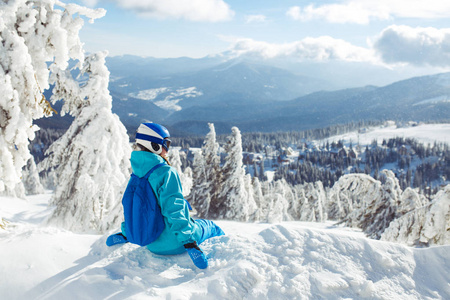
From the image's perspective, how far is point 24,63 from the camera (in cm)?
541

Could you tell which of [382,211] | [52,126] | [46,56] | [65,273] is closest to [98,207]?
[46,56]

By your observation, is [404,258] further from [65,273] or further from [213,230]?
[65,273]

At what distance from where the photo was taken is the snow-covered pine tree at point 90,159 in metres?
10.4

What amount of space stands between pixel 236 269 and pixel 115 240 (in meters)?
2.00

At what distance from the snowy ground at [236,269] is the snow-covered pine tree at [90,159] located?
633cm

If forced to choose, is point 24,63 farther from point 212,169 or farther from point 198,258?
point 212,169

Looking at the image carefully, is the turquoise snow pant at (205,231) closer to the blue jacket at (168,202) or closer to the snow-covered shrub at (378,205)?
the blue jacket at (168,202)

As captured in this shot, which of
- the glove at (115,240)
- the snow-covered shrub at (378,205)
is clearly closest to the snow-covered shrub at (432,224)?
the snow-covered shrub at (378,205)

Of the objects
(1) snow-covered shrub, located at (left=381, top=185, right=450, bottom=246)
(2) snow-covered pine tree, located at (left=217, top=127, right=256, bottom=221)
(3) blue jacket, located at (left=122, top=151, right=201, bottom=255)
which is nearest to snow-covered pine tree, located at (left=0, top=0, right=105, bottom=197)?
(3) blue jacket, located at (left=122, top=151, right=201, bottom=255)

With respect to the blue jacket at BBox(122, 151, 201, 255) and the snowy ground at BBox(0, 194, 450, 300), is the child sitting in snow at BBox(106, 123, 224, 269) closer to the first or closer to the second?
the blue jacket at BBox(122, 151, 201, 255)

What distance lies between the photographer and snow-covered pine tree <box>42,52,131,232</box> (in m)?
10.4

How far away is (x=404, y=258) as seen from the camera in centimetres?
411

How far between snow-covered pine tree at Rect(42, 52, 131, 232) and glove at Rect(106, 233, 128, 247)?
6.31m

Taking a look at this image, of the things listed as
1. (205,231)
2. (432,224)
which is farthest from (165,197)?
(432,224)
